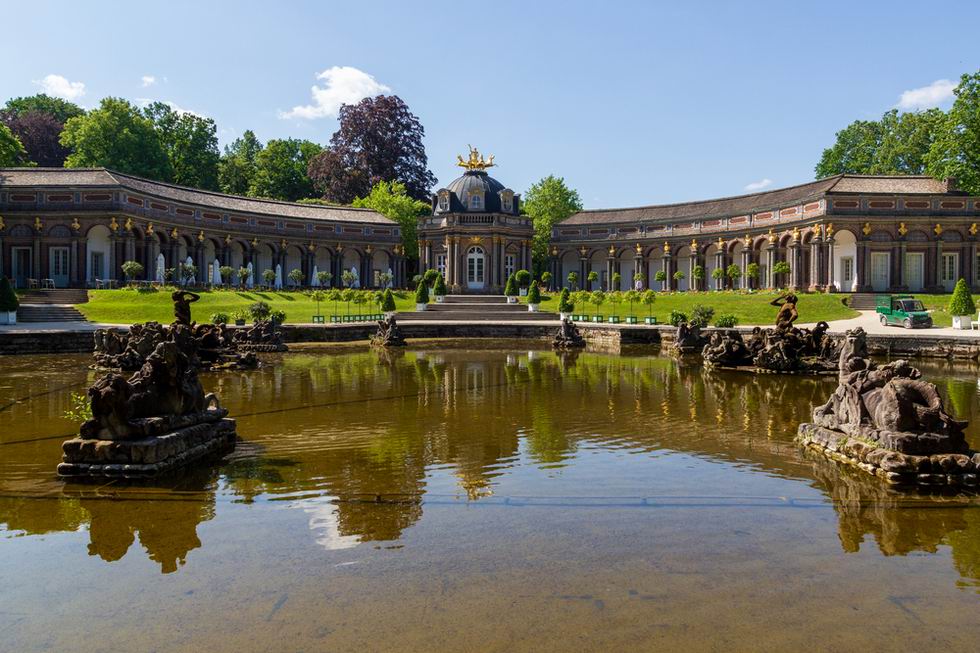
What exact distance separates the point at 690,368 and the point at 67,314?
28.4m

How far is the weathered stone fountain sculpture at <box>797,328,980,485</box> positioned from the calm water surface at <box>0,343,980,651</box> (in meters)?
0.42

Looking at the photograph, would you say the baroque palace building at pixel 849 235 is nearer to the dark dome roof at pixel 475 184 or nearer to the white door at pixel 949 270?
the white door at pixel 949 270

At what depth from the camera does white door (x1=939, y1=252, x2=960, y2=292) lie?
43.1 meters

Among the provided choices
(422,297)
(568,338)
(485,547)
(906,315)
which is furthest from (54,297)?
(906,315)

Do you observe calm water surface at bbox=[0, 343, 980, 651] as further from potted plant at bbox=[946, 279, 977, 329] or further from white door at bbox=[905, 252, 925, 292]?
white door at bbox=[905, 252, 925, 292]

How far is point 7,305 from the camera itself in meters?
30.1

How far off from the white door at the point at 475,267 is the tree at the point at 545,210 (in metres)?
10.6

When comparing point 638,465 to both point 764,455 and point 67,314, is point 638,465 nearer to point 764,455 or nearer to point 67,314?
point 764,455

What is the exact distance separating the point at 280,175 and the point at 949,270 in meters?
58.1

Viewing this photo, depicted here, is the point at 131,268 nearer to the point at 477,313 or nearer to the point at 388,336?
the point at 477,313

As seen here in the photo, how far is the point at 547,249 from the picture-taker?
62125 millimetres

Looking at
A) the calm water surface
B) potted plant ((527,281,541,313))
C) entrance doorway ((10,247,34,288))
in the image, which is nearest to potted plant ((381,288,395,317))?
potted plant ((527,281,541,313))

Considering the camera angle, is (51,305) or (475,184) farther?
(475,184)

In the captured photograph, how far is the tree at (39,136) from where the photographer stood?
60.2 meters
